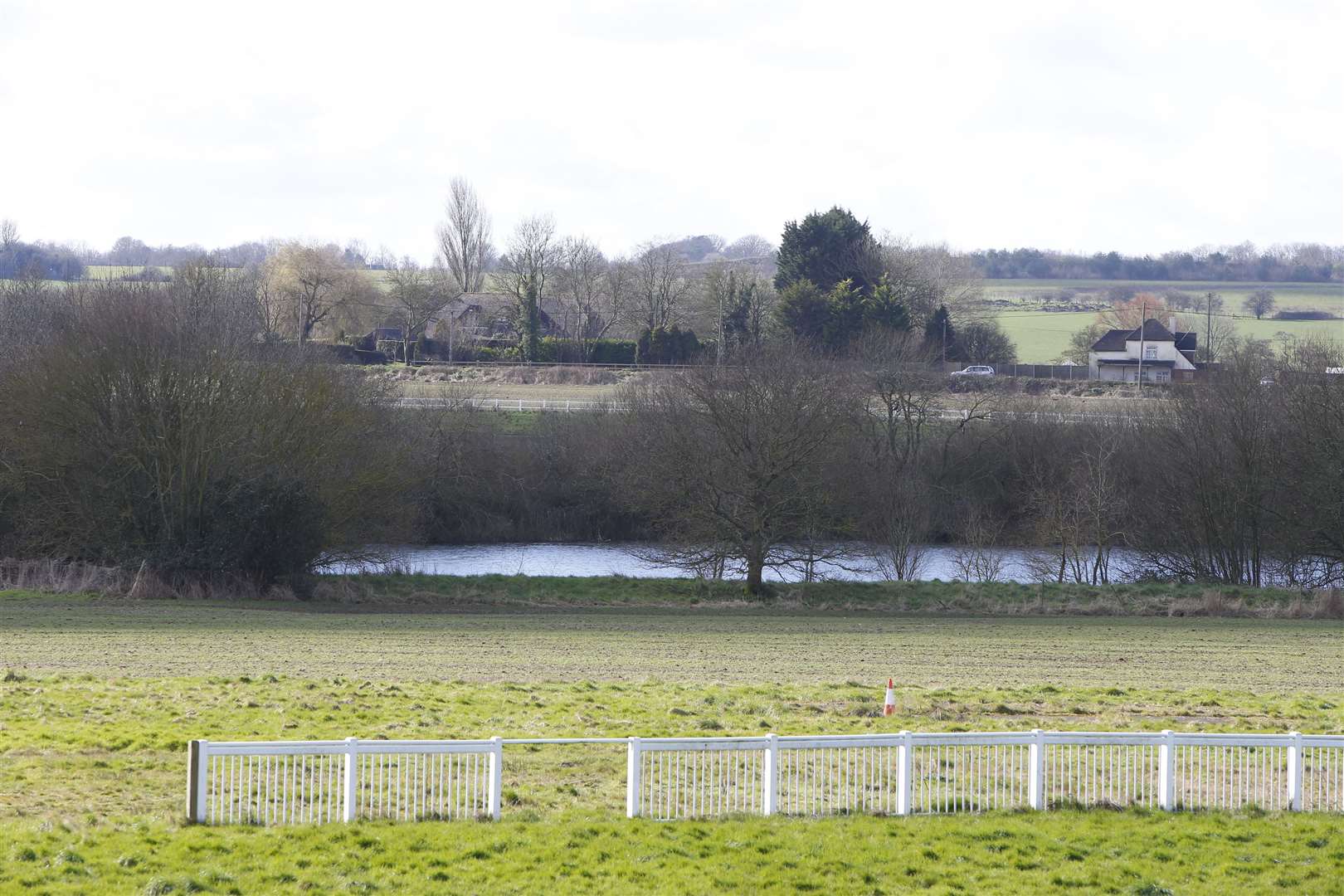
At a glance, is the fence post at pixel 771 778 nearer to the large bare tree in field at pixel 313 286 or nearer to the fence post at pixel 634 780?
the fence post at pixel 634 780

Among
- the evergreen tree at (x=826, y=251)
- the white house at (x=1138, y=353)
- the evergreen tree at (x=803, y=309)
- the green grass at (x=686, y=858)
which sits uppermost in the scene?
the evergreen tree at (x=826, y=251)

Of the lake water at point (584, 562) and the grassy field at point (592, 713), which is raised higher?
the grassy field at point (592, 713)

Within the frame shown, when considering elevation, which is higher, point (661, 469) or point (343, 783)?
point (661, 469)

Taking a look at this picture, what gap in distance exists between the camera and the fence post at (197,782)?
11305 millimetres

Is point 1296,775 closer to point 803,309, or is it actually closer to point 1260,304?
point 803,309

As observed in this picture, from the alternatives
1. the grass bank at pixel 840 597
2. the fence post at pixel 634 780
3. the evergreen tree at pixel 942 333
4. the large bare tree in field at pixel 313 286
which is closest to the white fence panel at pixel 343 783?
the fence post at pixel 634 780

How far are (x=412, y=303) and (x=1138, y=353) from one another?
52899mm

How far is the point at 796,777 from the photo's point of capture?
13.0 m

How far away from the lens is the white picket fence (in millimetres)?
11750

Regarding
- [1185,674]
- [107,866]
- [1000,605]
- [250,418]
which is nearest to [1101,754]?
[107,866]

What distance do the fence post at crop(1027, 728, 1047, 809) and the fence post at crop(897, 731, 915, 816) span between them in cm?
125

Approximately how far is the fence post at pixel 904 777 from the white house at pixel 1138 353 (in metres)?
85.7

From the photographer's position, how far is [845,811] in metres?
12.5

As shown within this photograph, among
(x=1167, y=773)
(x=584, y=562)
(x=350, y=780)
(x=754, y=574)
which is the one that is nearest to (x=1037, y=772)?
(x=1167, y=773)
